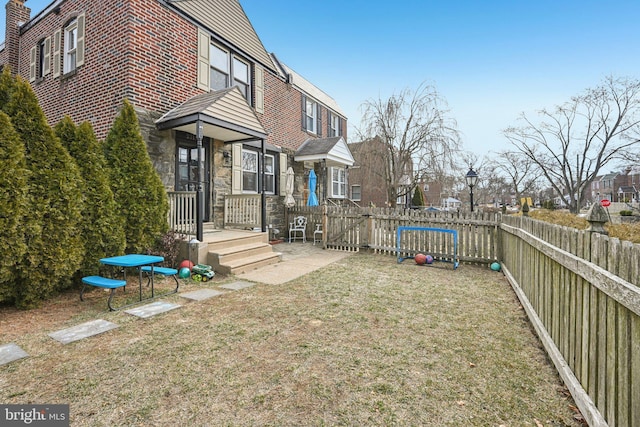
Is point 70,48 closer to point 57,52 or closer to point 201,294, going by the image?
point 57,52

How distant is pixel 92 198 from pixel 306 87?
37.5ft

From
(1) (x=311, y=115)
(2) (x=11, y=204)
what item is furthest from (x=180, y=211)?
(1) (x=311, y=115)

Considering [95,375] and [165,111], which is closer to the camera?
[95,375]

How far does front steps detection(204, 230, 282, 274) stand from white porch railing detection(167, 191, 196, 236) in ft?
1.80

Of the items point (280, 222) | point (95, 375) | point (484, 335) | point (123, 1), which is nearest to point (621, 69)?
point (280, 222)

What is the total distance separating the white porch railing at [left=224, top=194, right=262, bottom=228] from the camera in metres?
8.67

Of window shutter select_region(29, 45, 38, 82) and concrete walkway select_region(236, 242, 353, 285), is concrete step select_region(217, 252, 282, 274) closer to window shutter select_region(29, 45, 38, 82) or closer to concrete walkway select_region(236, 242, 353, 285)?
concrete walkway select_region(236, 242, 353, 285)

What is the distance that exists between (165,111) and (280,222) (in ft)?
17.6

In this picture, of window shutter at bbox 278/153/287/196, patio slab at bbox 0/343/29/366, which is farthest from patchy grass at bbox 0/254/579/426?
window shutter at bbox 278/153/287/196

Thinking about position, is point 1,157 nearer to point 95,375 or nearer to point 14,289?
point 14,289

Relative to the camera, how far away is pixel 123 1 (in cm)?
684

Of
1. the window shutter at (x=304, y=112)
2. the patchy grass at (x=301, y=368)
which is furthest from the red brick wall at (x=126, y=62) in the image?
the window shutter at (x=304, y=112)

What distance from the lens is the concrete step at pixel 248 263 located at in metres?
6.23

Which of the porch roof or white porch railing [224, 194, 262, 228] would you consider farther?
white porch railing [224, 194, 262, 228]
